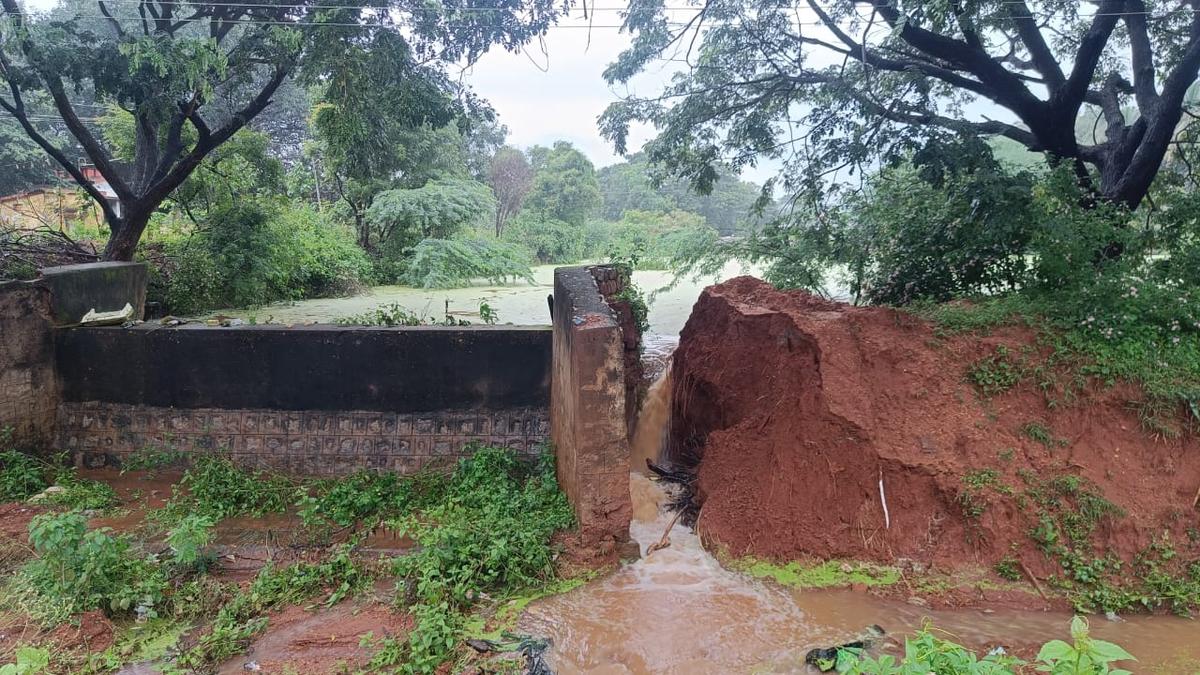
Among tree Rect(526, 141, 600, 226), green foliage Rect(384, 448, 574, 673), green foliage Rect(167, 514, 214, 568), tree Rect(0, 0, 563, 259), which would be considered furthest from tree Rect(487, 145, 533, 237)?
green foliage Rect(167, 514, 214, 568)

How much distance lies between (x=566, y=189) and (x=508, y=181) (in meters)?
3.88

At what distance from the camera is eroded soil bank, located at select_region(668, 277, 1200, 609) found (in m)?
4.70

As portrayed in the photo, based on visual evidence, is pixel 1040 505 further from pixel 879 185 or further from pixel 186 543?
pixel 186 543

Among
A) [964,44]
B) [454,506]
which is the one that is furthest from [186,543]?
[964,44]

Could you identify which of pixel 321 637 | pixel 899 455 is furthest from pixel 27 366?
pixel 899 455

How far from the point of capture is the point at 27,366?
6.33 m

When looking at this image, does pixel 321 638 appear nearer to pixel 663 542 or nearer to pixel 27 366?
pixel 663 542

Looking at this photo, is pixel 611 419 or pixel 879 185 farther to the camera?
pixel 879 185

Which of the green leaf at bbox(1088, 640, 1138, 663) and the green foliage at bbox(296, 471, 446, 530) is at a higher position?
the green leaf at bbox(1088, 640, 1138, 663)

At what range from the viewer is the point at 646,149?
973 cm

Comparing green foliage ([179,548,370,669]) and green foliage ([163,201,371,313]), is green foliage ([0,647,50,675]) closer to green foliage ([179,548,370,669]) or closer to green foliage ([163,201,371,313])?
green foliage ([179,548,370,669])

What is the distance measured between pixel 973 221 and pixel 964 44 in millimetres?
2163

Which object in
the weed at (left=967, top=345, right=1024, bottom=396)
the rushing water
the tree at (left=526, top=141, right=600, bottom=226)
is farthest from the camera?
the tree at (left=526, top=141, right=600, bottom=226)

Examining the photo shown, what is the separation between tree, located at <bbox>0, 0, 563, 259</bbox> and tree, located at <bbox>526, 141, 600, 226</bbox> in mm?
19172
